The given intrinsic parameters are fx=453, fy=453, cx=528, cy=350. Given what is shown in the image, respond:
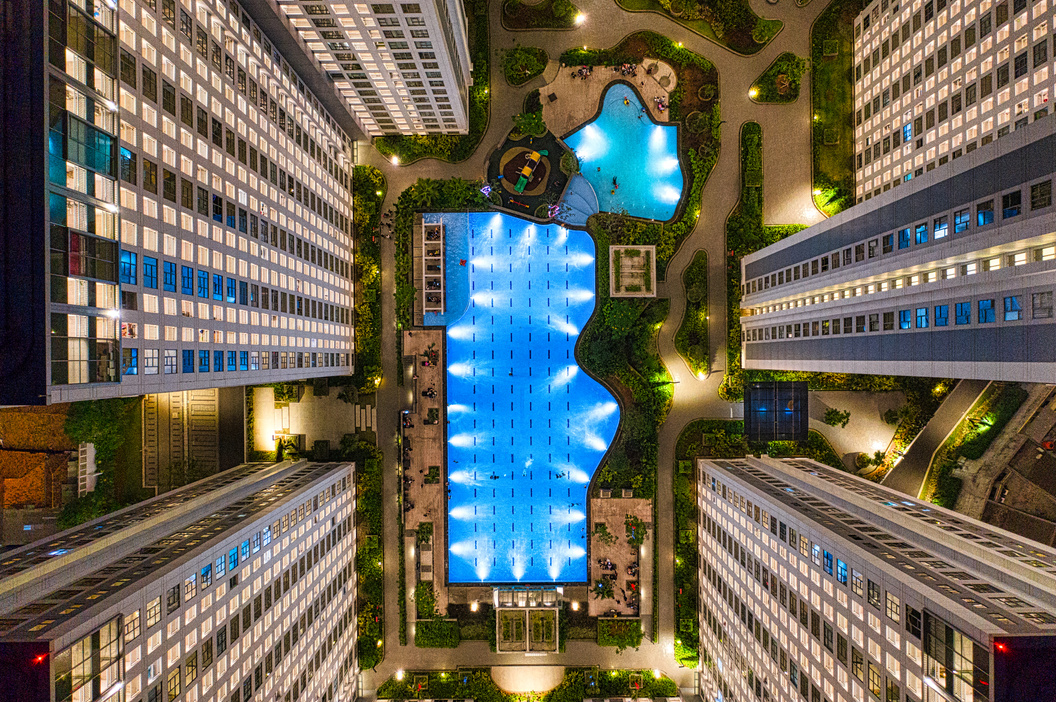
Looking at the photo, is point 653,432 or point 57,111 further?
point 653,432

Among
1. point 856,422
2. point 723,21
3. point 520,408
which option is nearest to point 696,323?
point 856,422

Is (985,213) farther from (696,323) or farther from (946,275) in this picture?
(696,323)

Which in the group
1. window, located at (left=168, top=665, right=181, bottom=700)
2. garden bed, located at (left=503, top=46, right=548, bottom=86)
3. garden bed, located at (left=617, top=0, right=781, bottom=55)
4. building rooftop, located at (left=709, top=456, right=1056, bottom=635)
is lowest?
window, located at (left=168, top=665, right=181, bottom=700)

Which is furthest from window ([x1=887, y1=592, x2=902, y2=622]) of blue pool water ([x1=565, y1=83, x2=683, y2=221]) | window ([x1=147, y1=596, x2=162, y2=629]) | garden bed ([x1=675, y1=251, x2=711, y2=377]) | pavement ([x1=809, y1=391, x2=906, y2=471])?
window ([x1=147, y1=596, x2=162, y2=629])

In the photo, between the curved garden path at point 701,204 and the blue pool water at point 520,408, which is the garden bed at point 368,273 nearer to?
the curved garden path at point 701,204

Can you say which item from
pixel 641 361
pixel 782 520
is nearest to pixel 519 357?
pixel 641 361

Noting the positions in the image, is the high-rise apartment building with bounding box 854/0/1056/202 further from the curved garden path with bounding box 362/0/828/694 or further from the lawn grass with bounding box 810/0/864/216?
the curved garden path with bounding box 362/0/828/694

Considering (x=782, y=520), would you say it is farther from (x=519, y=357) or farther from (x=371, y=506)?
(x=371, y=506)
